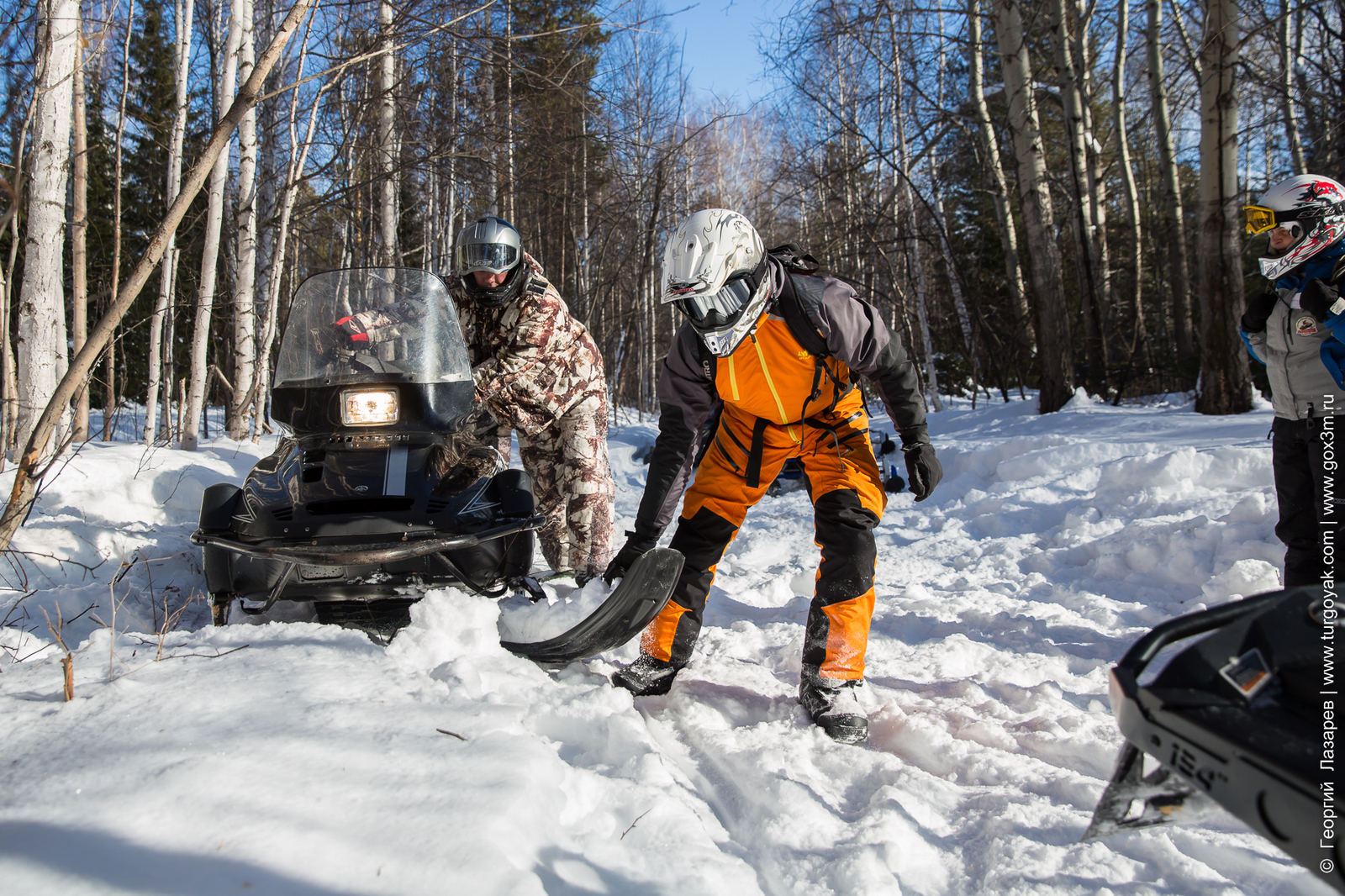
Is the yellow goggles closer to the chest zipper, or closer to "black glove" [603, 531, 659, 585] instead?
the chest zipper

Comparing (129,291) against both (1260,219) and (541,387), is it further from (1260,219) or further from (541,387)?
(1260,219)

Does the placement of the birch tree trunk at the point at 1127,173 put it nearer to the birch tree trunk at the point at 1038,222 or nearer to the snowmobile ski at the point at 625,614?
the birch tree trunk at the point at 1038,222

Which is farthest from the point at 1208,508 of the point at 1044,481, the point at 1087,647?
the point at 1087,647

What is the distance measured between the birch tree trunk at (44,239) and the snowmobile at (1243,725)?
19.3 feet

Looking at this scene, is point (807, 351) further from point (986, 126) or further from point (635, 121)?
point (635, 121)

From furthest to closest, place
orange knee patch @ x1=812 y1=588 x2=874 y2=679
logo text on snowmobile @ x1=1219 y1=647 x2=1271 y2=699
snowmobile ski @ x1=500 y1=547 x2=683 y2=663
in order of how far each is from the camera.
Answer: snowmobile ski @ x1=500 y1=547 x2=683 y2=663
orange knee patch @ x1=812 y1=588 x2=874 y2=679
logo text on snowmobile @ x1=1219 y1=647 x2=1271 y2=699

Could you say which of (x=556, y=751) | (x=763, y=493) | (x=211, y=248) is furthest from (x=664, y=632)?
(x=211, y=248)

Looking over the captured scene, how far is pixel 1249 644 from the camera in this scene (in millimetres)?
1258

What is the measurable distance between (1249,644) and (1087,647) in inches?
87.2

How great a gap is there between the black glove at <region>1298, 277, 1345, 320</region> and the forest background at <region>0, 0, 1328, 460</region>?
10.7 feet

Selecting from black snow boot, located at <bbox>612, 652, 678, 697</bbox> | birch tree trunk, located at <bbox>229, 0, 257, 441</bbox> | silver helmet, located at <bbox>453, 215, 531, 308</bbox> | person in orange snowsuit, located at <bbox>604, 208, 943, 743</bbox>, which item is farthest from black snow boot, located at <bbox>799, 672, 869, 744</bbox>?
birch tree trunk, located at <bbox>229, 0, 257, 441</bbox>

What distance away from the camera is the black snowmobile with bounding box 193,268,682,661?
273cm

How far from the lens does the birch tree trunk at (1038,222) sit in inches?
365

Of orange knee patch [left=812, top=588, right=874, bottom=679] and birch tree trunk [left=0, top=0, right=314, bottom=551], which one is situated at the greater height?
birch tree trunk [left=0, top=0, right=314, bottom=551]
